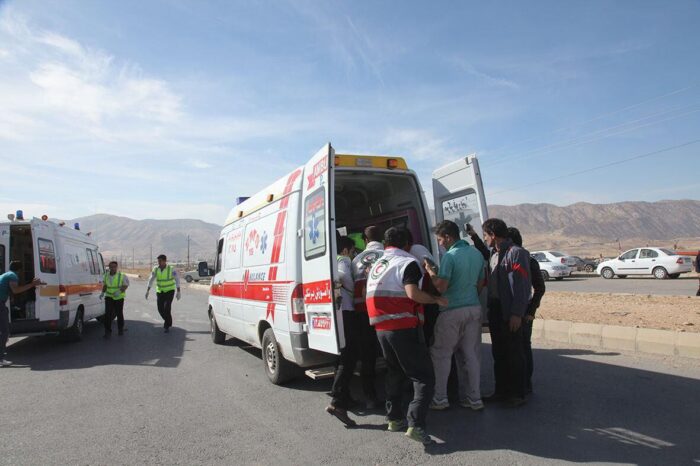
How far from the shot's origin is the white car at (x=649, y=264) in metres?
21.8

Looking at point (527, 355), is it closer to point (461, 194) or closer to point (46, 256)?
point (461, 194)

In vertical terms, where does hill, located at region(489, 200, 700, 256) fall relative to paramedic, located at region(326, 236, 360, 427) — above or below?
above

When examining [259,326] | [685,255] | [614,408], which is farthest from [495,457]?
[685,255]

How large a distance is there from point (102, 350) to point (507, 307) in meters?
7.93

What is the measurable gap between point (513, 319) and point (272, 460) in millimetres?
2690

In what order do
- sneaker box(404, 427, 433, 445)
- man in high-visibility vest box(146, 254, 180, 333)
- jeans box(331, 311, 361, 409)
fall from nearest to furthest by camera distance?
sneaker box(404, 427, 433, 445) < jeans box(331, 311, 361, 409) < man in high-visibility vest box(146, 254, 180, 333)

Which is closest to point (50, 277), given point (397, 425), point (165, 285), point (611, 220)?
point (165, 285)

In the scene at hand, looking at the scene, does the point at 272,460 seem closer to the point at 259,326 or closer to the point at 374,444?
the point at 374,444

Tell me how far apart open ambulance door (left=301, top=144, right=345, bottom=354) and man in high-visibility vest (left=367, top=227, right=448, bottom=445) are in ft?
1.50

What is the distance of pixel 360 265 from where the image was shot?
5.00 metres

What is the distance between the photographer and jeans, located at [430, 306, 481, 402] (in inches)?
192

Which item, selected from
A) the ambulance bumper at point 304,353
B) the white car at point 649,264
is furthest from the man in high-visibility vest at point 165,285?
the white car at point 649,264

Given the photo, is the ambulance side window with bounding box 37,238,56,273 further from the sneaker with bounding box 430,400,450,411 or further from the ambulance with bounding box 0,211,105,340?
the sneaker with bounding box 430,400,450,411

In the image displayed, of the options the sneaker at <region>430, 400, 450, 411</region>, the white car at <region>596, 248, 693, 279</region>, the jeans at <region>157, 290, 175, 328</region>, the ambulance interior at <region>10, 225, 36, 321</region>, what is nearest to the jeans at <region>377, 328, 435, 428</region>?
the sneaker at <region>430, 400, 450, 411</region>
